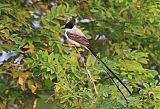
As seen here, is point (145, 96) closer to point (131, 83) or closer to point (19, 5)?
point (131, 83)

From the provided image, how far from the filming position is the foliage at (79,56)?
297cm

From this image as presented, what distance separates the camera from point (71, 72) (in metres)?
3.08

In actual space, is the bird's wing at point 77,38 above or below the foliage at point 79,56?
above

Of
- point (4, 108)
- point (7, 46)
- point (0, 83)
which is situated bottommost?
point (4, 108)

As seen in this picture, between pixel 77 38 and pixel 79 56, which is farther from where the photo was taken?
pixel 79 56

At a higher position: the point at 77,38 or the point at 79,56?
the point at 77,38

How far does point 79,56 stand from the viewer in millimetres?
3285

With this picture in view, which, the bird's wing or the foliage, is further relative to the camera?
the bird's wing

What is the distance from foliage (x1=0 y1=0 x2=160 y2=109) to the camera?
2973 mm

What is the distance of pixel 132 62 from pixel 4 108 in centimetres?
115

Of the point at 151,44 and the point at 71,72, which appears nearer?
the point at 71,72

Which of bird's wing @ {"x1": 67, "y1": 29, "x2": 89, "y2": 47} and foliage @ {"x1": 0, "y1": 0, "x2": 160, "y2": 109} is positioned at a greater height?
bird's wing @ {"x1": 67, "y1": 29, "x2": 89, "y2": 47}

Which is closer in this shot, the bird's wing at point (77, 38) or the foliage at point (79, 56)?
the foliage at point (79, 56)

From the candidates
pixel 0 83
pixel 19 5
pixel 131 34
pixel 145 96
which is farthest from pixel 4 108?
pixel 145 96
